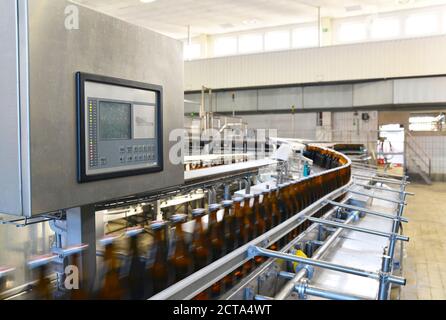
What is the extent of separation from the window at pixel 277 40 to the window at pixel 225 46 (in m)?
1.10

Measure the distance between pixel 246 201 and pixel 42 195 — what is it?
65cm

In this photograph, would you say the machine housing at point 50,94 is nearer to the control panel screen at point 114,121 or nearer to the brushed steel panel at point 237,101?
the control panel screen at point 114,121

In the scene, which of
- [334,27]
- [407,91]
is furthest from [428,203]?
[334,27]

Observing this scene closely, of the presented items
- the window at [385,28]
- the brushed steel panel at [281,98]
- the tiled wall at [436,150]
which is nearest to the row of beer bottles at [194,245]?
the brushed steel panel at [281,98]

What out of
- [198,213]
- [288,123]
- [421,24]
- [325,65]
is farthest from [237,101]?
[198,213]

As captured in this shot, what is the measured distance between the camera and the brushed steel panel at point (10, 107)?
932mm

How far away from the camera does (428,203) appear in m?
7.69

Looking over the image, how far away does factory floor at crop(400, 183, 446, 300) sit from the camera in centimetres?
354

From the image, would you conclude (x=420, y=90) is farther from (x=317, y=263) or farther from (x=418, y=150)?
(x=317, y=263)

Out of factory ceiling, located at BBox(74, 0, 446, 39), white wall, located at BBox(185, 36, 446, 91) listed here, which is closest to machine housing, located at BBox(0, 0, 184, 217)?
factory ceiling, located at BBox(74, 0, 446, 39)

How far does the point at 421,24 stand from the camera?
9.90 meters

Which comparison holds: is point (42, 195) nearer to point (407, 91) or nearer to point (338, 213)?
point (338, 213)

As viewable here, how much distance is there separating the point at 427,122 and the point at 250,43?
19.3 ft

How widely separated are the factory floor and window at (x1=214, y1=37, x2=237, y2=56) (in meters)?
7.13
